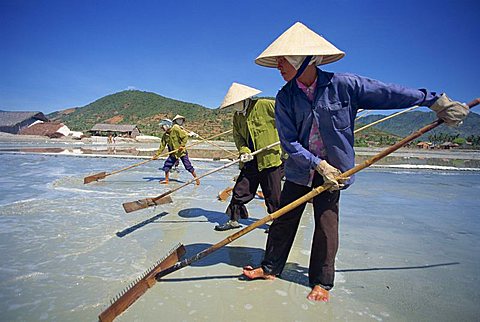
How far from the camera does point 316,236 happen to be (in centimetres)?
221

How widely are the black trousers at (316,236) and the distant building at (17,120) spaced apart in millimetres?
58522

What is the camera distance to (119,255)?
2787 millimetres

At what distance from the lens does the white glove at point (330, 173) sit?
1.95 metres

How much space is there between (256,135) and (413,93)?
1.65 meters

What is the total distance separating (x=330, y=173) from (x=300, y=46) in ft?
2.59

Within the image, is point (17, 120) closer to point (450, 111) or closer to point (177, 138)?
point (177, 138)

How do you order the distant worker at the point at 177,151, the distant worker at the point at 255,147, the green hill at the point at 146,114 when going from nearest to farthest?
the distant worker at the point at 255,147
the distant worker at the point at 177,151
the green hill at the point at 146,114

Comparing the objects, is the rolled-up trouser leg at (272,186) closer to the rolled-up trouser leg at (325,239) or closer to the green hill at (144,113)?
A: the rolled-up trouser leg at (325,239)

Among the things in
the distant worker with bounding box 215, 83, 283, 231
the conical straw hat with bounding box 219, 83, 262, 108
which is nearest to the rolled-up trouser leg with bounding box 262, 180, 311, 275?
the distant worker with bounding box 215, 83, 283, 231

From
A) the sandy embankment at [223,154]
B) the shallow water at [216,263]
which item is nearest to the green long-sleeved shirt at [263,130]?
the shallow water at [216,263]

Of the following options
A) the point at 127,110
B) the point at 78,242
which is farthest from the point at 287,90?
the point at 127,110

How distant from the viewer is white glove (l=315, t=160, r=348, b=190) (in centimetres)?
195

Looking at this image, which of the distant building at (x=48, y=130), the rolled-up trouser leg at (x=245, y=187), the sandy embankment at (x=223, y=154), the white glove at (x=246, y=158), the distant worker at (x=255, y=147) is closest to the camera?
the white glove at (x=246, y=158)

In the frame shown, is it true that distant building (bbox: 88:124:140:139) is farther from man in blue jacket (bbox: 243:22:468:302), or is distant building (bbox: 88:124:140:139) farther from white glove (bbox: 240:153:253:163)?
man in blue jacket (bbox: 243:22:468:302)
